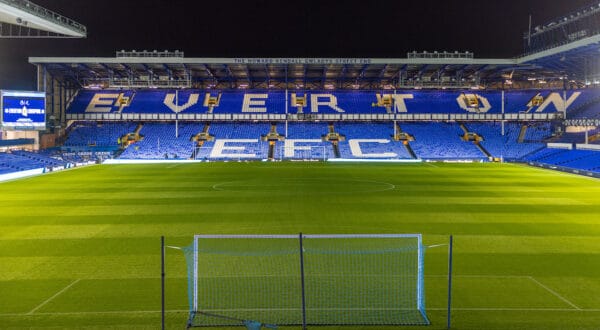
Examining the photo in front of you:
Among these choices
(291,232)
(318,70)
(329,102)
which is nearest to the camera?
(291,232)

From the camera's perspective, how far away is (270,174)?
41.4 metres

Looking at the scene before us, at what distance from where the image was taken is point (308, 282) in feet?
40.9

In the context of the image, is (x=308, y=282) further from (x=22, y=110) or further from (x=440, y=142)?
(x=440, y=142)

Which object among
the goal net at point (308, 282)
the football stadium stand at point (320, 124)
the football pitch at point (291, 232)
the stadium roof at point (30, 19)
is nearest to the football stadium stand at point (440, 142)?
the football stadium stand at point (320, 124)

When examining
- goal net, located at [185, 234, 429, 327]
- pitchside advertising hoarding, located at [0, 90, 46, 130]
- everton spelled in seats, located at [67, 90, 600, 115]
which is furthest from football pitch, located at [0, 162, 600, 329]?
everton spelled in seats, located at [67, 90, 600, 115]

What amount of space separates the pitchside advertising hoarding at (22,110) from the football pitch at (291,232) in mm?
8063

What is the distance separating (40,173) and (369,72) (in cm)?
4097

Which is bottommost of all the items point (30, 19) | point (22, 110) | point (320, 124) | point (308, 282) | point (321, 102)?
point (308, 282)

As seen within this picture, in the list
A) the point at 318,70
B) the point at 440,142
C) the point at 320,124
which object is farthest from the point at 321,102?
the point at 440,142

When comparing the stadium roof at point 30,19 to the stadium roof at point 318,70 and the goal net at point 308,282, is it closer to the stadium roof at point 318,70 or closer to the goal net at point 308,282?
the stadium roof at point 318,70

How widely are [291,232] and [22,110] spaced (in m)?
32.6

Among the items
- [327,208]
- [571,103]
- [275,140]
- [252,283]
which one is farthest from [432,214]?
[571,103]

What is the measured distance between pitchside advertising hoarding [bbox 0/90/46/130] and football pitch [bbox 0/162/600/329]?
8063mm

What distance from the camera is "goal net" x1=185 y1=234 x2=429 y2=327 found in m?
10.4
